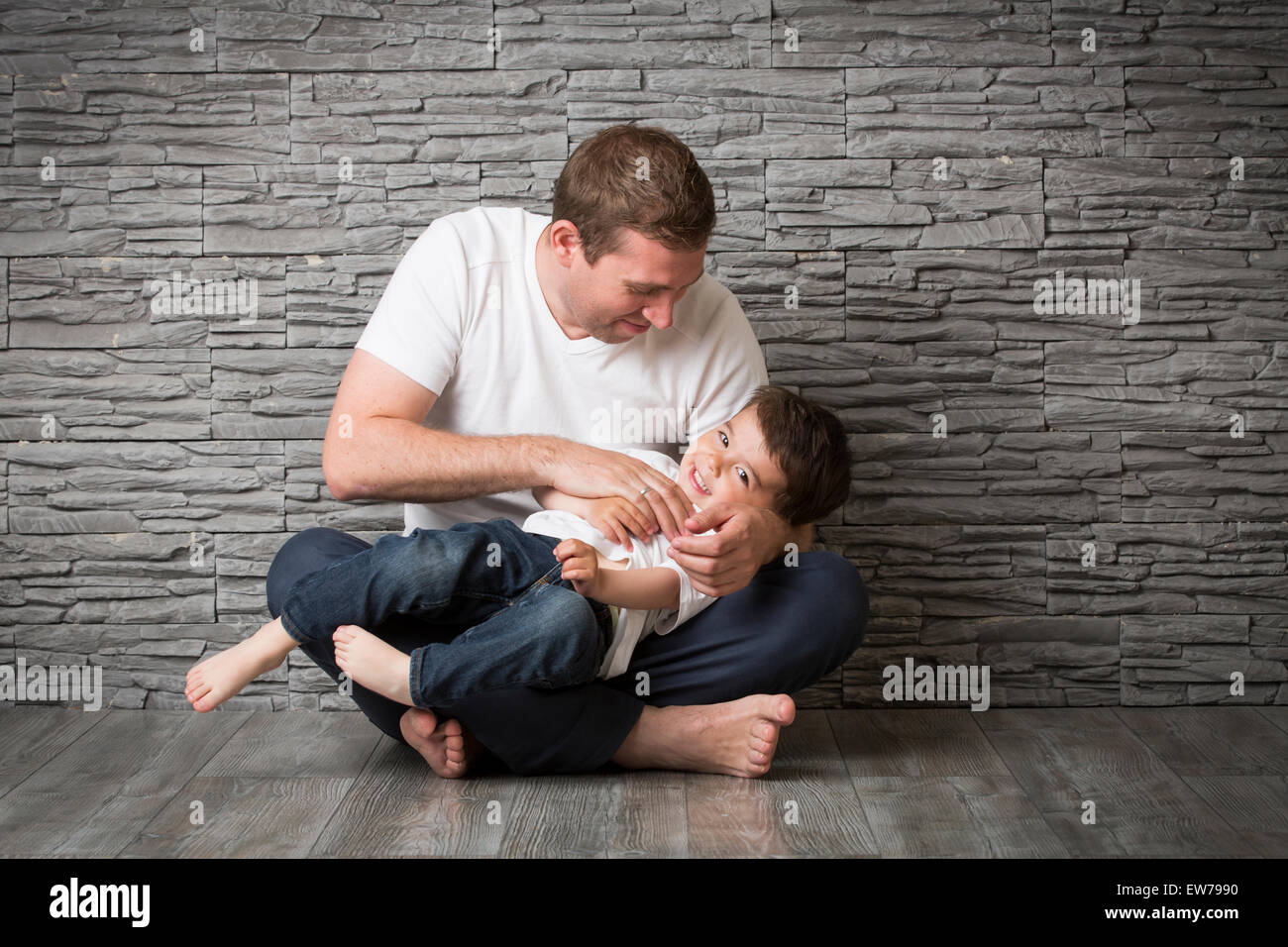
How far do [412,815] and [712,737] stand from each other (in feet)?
1.50

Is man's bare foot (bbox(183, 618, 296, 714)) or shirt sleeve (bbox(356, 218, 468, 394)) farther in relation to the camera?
shirt sleeve (bbox(356, 218, 468, 394))

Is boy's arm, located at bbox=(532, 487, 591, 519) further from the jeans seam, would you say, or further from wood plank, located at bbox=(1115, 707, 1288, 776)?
wood plank, located at bbox=(1115, 707, 1288, 776)

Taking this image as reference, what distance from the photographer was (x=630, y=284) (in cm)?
176

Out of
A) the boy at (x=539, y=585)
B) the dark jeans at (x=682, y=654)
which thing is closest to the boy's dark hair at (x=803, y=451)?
the boy at (x=539, y=585)

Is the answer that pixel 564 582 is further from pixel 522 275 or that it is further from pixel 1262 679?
pixel 1262 679

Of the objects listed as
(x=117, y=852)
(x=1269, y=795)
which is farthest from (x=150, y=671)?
(x=1269, y=795)

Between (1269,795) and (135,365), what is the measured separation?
212 cm

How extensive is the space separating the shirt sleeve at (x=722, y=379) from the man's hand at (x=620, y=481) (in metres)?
0.21

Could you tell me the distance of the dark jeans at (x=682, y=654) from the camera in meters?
1.76

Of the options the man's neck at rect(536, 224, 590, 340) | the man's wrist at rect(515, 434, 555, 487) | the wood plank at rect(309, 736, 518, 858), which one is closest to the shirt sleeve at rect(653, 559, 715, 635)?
the man's wrist at rect(515, 434, 555, 487)

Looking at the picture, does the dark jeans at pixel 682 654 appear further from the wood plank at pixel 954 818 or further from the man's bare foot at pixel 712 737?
the wood plank at pixel 954 818

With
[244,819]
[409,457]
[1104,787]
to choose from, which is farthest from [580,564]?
[1104,787]

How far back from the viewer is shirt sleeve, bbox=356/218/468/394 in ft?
6.09

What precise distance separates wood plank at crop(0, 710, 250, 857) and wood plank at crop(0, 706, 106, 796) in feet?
0.07
